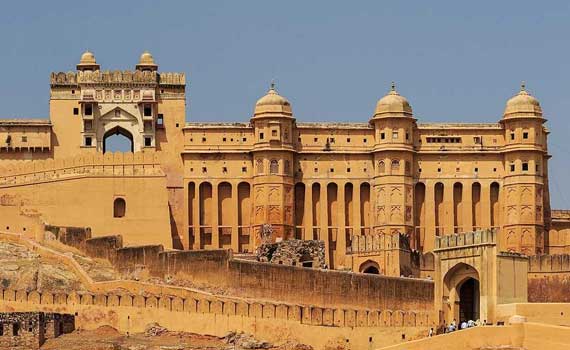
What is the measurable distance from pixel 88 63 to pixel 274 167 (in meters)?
11.9

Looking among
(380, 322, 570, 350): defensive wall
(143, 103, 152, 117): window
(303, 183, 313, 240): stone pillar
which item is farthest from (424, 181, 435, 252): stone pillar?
(380, 322, 570, 350): defensive wall

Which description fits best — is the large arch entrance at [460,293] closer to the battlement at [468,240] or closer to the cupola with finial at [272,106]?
the battlement at [468,240]

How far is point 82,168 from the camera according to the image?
8356 cm

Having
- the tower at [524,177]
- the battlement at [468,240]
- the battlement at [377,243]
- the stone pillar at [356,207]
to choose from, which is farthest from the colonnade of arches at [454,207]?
the battlement at [468,240]

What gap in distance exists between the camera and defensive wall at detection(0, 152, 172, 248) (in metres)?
81.7

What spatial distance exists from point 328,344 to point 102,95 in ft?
86.1

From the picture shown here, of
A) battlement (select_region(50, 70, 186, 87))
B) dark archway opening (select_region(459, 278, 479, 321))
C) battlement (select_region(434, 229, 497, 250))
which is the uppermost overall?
battlement (select_region(50, 70, 186, 87))

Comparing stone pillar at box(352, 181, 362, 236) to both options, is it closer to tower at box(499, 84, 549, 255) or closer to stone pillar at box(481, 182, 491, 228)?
stone pillar at box(481, 182, 491, 228)

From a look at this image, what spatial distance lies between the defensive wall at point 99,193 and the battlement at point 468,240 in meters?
21.3

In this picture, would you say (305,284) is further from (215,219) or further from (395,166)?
(395,166)

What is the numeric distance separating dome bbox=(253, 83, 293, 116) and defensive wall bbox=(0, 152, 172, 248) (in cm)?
566

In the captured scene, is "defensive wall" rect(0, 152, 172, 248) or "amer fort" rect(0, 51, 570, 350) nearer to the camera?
"amer fort" rect(0, 51, 570, 350)

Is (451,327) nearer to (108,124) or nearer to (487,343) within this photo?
Answer: (487,343)

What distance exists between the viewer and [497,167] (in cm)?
8638
